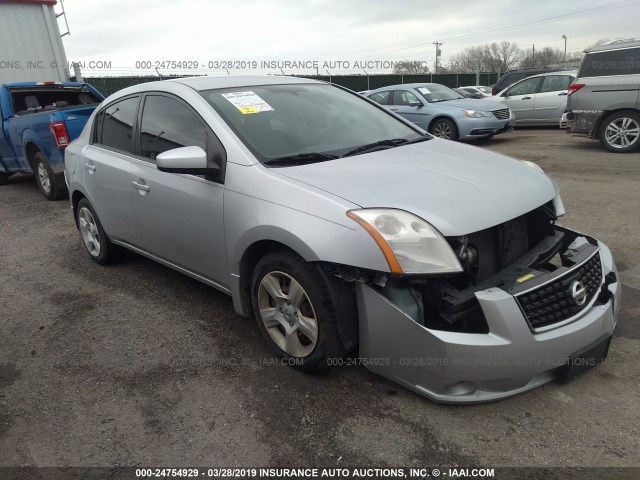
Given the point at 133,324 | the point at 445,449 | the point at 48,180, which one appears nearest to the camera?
the point at 445,449

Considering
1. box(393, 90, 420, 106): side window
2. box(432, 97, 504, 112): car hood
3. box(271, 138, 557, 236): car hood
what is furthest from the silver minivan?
box(271, 138, 557, 236): car hood

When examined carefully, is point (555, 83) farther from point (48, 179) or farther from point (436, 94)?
point (48, 179)

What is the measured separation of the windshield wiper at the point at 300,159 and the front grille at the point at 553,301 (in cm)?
134

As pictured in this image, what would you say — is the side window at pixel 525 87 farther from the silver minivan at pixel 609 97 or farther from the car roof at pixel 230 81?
the car roof at pixel 230 81

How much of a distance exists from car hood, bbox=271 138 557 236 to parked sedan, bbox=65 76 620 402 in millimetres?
11

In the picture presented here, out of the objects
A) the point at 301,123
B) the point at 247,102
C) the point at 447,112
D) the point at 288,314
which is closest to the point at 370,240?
the point at 288,314

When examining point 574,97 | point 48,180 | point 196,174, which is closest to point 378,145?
point 196,174

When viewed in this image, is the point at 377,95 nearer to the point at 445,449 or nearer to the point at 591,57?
the point at 591,57

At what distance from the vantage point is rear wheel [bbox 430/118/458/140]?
10453mm

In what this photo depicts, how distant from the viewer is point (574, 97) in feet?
29.1

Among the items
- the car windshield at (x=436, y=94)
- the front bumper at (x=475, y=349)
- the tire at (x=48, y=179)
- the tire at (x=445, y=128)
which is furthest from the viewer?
the car windshield at (x=436, y=94)

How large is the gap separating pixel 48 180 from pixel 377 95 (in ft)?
24.9

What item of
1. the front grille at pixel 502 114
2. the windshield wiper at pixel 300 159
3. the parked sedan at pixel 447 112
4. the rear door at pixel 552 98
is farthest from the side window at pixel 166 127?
the rear door at pixel 552 98

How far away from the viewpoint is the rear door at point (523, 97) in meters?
12.4
